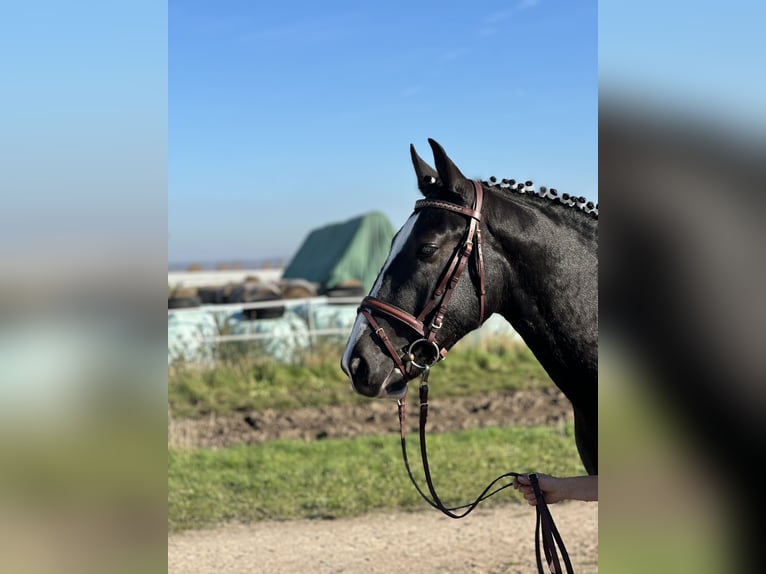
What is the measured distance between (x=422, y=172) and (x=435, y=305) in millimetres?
604

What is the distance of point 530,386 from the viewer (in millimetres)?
10664

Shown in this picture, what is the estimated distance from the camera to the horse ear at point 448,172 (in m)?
2.68

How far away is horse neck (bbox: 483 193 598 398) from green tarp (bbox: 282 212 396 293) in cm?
1844

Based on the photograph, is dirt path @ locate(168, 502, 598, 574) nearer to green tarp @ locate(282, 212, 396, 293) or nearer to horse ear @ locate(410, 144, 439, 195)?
horse ear @ locate(410, 144, 439, 195)

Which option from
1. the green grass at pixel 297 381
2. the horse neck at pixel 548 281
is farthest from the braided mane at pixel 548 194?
the green grass at pixel 297 381

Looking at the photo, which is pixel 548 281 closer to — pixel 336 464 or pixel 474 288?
pixel 474 288

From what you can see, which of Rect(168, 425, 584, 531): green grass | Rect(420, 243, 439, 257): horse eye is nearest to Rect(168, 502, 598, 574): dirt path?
Rect(168, 425, 584, 531): green grass

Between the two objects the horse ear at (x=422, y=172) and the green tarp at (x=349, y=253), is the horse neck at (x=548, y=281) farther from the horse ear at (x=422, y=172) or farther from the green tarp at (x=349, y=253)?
the green tarp at (x=349, y=253)
